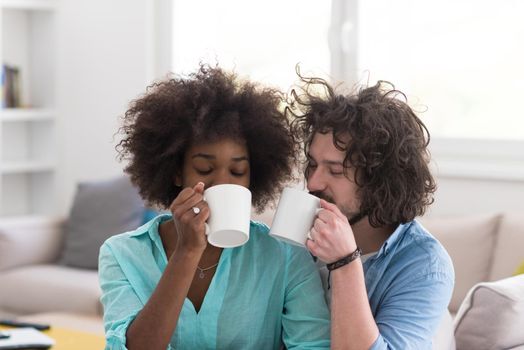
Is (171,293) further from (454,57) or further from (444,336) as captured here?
(454,57)

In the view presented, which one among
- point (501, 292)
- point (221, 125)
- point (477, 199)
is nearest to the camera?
point (221, 125)

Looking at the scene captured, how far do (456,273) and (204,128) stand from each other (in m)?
1.87

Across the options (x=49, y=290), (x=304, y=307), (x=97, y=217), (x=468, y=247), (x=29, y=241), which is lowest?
(x=49, y=290)

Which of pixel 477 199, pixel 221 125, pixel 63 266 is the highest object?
pixel 221 125

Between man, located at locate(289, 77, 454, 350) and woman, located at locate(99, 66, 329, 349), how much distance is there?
80 millimetres

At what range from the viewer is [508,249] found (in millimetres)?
3410

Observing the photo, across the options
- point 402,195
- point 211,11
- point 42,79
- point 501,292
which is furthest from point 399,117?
point 42,79

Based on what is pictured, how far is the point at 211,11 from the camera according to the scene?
4.83 metres

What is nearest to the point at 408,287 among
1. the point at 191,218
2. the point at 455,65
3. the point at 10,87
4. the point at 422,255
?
the point at 422,255

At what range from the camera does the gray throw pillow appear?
14.3 feet

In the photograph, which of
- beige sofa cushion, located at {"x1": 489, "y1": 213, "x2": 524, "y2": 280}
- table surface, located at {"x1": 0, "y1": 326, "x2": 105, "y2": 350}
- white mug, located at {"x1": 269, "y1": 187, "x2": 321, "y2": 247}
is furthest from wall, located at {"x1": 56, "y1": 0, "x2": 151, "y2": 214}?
white mug, located at {"x1": 269, "y1": 187, "x2": 321, "y2": 247}

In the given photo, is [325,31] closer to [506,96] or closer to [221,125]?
[506,96]

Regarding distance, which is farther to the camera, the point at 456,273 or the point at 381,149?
the point at 456,273

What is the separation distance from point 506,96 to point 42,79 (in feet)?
8.17
